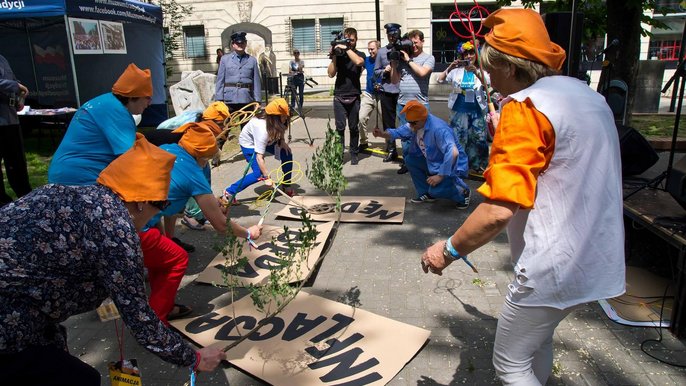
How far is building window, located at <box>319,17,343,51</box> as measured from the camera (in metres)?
21.5

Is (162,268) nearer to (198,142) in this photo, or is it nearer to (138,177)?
(198,142)

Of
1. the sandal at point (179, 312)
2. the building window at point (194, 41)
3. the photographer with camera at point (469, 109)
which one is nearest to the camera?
the sandal at point (179, 312)

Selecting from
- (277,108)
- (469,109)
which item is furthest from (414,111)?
(469,109)

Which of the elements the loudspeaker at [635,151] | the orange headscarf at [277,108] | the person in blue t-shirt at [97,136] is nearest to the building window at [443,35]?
the orange headscarf at [277,108]

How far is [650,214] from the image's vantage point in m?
3.33

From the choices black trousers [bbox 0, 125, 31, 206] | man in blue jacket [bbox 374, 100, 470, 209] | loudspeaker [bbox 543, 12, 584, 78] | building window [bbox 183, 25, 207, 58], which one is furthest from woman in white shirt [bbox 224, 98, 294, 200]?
building window [bbox 183, 25, 207, 58]

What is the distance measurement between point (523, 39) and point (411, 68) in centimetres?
511

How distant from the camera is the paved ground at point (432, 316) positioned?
8.63 ft

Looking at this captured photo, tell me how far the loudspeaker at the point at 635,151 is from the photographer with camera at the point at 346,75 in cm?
370

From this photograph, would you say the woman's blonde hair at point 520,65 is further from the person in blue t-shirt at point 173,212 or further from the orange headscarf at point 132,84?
the orange headscarf at point 132,84

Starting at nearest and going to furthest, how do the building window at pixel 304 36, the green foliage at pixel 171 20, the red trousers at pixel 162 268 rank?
the red trousers at pixel 162 268
the green foliage at pixel 171 20
the building window at pixel 304 36

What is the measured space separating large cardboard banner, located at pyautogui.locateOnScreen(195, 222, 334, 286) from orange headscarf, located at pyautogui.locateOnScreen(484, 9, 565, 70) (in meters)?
2.10

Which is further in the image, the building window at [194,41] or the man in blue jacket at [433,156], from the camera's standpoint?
the building window at [194,41]

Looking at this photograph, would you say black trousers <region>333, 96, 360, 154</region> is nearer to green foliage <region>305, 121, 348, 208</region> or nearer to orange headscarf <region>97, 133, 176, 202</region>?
green foliage <region>305, 121, 348, 208</region>
